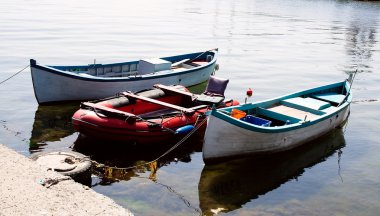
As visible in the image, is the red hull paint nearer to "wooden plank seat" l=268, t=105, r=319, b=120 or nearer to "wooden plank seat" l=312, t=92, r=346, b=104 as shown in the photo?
"wooden plank seat" l=268, t=105, r=319, b=120

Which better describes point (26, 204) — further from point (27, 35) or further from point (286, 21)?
point (286, 21)

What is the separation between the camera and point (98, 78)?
19719mm

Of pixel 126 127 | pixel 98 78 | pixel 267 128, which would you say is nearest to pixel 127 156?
pixel 126 127

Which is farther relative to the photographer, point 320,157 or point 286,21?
point 286,21

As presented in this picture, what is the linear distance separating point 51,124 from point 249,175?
28.5 ft

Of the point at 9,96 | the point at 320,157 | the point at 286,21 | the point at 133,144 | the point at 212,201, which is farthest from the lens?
the point at 286,21

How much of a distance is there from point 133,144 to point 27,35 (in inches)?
1083

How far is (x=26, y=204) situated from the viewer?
9516 mm

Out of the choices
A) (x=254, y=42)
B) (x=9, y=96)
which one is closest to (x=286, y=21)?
(x=254, y=42)

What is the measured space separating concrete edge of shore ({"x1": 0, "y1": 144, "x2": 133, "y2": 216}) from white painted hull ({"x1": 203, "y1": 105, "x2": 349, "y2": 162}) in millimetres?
4629

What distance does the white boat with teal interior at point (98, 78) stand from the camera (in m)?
19.2

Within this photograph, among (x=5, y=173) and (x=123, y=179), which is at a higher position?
(x=5, y=173)

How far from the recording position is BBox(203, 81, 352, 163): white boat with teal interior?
13992 millimetres

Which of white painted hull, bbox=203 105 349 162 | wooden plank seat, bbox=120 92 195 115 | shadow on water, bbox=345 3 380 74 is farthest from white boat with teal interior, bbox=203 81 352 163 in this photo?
shadow on water, bbox=345 3 380 74
